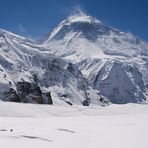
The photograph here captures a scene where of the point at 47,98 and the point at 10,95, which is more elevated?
the point at 47,98

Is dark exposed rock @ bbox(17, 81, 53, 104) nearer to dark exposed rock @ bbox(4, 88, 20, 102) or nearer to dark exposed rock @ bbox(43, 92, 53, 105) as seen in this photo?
dark exposed rock @ bbox(43, 92, 53, 105)

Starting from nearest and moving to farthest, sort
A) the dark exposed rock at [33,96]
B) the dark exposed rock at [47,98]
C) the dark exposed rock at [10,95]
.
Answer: the dark exposed rock at [10,95], the dark exposed rock at [47,98], the dark exposed rock at [33,96]

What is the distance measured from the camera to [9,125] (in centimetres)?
1748

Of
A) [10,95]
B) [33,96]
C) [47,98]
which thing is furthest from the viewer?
[33,96]

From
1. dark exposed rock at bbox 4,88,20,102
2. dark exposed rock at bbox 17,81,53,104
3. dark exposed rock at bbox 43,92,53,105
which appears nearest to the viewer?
dark exposed rock at bbox 4,88,20,102

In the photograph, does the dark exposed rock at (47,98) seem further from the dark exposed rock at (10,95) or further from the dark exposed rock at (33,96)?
the dark exposed rock at (10,95)

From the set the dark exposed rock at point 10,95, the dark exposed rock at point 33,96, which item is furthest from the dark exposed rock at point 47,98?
the dark exposed rock at point 10,95

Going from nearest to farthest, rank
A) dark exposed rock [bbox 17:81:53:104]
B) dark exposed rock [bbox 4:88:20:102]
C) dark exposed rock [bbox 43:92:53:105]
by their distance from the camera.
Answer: dark exposed rock [bbox 4:88:20:102] < dark exposed rock [bbox 43:92:53:105] < dark exposed rock [bbox 17:81:53:104]

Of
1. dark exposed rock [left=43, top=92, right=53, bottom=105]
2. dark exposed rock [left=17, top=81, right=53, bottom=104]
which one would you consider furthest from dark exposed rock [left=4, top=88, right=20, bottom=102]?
dark exposed rock [left=43, top=92, right=53, bottom=105]

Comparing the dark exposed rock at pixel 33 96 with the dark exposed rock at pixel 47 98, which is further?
the dark exposed rock at pixel 33 96

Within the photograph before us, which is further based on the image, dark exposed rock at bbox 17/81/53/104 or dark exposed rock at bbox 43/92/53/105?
dark exposed rock at bbox 17/81/53/104

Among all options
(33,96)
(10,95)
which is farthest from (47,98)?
(10,95)

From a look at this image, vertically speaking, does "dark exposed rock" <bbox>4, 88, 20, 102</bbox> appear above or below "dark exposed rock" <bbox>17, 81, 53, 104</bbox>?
below

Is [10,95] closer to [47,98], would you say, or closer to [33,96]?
[33,96]
